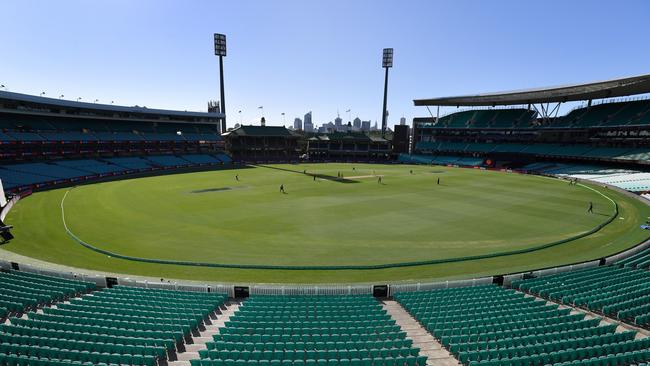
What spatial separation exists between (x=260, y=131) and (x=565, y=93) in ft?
279

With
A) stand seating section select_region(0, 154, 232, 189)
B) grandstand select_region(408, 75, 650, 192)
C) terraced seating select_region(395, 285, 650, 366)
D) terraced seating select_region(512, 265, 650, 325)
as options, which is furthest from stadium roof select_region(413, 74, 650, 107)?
stand seating section select_region(0, 154, 232, 189)

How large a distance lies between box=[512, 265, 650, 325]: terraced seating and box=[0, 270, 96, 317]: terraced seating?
23819mm

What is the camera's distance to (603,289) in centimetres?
1614

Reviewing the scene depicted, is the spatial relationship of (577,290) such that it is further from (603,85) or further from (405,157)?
(405,157)

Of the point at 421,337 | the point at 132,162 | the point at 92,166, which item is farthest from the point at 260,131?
the point at 421,337

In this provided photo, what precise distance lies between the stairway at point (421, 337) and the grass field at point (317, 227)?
224 inches

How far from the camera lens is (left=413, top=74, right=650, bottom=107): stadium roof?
58.2 metres

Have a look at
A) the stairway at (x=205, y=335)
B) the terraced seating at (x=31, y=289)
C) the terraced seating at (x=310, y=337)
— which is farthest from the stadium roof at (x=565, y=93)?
the terraced seating at (x=31, y=289)

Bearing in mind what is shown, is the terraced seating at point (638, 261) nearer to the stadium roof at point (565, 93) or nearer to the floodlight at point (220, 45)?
the stadium roof at point (565, 93)

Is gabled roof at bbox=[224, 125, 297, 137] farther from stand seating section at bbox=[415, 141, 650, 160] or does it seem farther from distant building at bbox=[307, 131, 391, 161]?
stand seating section at bbox=[415, 141, 650, 160]

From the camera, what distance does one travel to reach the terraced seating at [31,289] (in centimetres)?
1391

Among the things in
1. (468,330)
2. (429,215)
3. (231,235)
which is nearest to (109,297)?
(231,235)

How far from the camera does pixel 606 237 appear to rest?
28656mm

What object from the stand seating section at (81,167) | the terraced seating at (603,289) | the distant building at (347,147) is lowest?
the terraced seating at (603,289)
